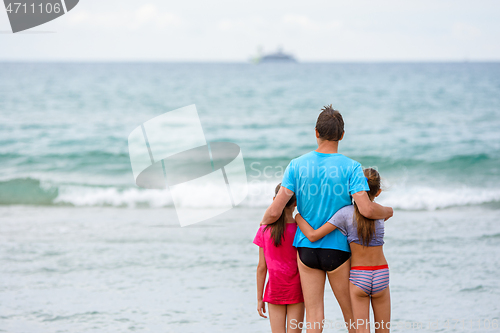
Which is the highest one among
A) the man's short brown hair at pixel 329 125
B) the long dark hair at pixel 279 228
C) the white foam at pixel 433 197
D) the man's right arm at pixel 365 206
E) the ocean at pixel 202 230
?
the man's short brown hair at pixel 329 125

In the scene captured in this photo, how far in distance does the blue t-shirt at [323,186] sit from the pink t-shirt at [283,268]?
0.36ft

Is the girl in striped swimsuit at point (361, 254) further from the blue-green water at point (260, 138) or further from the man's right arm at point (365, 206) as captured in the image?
→ the blue-green water at point (260, 138)

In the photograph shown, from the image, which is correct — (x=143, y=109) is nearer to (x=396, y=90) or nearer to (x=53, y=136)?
(x=53, y=136)

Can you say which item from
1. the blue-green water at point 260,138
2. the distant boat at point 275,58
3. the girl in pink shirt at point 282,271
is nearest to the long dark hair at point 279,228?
the girl in pink shirt at point 282,271

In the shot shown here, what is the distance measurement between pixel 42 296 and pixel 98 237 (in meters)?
1.89

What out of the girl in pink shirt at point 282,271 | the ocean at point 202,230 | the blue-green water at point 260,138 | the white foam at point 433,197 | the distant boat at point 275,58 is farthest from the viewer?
the distant boat at point 275,58

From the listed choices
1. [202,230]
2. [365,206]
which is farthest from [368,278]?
[202,230]

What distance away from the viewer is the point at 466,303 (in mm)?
4277

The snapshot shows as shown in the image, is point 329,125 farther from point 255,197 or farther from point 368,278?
point 255,197

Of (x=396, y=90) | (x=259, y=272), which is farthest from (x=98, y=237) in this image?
(x=396, y=90)

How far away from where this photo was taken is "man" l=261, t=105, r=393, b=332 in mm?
2408

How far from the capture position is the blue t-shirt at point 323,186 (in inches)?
94.7

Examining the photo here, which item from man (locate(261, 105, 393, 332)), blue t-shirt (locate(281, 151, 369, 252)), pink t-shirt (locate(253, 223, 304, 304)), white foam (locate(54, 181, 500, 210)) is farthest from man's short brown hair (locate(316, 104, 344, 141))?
white foam (locate(54, 181, 500, 210))

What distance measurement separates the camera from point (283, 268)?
2619mm
